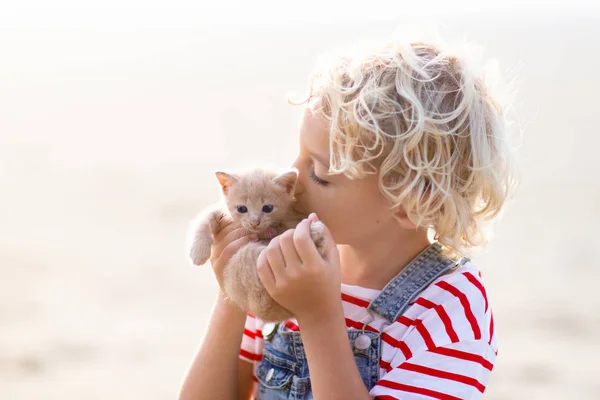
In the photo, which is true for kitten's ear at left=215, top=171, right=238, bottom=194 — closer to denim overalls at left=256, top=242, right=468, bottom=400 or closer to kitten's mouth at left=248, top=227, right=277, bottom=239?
kitten's mouth at left=248, top=227, right=277, bottom=239

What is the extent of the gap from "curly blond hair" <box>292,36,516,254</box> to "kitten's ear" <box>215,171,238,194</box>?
1.15 ft

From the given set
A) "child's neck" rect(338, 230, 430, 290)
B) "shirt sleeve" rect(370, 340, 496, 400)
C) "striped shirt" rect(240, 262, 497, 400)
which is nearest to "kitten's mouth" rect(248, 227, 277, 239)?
"child's neck" rect(338, 230, 430, 290)

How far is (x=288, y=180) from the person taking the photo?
253cm

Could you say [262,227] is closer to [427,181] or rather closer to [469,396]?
[427,181]

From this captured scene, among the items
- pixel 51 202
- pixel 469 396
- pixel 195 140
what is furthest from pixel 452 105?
pixel 195 140

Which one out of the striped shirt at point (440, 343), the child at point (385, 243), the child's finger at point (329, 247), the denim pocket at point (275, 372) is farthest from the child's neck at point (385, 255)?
the denim pocket at point (275, 372)

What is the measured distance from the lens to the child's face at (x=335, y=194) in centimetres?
248

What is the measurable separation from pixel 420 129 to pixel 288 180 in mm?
436

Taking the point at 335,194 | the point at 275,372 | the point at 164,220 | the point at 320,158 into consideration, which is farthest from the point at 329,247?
the point at 164,220

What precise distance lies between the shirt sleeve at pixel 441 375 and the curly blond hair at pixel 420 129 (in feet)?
1.28

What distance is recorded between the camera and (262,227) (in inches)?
102

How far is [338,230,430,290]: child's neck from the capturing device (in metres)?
2.61

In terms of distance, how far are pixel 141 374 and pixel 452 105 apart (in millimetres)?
3901

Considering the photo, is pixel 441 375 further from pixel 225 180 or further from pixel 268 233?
pixel 225 180
